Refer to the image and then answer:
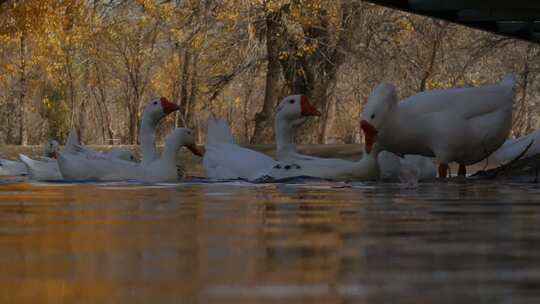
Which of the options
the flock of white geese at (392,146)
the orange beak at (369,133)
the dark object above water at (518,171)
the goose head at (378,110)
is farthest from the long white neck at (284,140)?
the dark object above water at (518,171)

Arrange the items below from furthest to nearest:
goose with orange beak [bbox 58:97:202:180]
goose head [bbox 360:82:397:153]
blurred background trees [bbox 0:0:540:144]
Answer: blurred background trees [bbox 0:0:540:144]
goose with orange beak [bbox 58:97:202:180]
goose head [bbox 360:82:397:153]

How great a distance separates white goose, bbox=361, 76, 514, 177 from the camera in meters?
8.84

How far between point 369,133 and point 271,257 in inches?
262

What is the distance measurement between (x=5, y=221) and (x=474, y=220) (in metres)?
1.30

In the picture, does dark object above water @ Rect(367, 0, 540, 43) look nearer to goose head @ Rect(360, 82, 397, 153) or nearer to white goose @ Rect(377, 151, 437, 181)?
white goose @ Rect(377, 151, 437, 181)

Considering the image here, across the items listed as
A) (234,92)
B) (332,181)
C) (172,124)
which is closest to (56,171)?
(332,181)

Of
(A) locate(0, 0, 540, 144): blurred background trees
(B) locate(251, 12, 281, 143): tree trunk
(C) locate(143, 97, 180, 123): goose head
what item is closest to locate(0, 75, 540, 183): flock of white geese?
(C) locate(143, 97, 180, 123): goose head

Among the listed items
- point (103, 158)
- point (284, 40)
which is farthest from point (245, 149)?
point (284, 40)

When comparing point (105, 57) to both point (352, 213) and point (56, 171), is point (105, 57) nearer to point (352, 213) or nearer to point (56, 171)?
point (56, 171)

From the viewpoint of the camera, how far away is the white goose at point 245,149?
9.38 meters

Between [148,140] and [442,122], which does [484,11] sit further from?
[148,140]

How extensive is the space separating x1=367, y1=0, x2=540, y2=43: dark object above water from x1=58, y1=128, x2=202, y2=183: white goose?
2856 millimetres

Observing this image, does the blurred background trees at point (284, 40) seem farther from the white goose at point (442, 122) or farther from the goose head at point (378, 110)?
the goose head at point (378, 110)

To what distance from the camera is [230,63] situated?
30625mm
